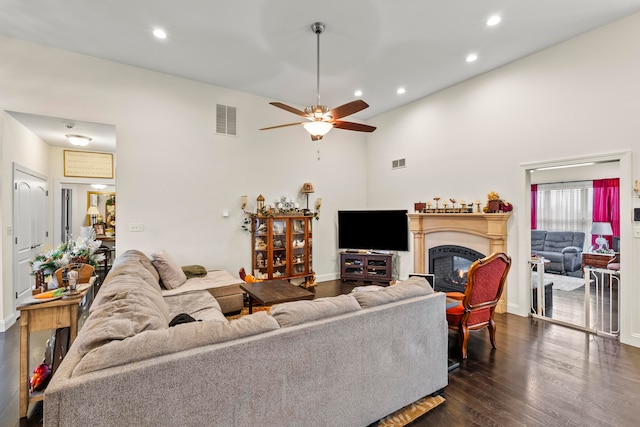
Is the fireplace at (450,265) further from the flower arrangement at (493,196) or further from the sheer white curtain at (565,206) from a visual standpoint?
the sheer white curtain at (565,206)

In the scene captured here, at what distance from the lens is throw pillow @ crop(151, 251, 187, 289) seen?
3898 mm

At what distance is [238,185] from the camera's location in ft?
17.6

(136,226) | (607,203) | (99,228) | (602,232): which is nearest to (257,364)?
(136,226)

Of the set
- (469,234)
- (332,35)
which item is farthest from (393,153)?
(332,35)

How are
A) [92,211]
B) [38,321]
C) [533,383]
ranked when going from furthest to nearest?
[92,211]
[533,383]
[38,321]

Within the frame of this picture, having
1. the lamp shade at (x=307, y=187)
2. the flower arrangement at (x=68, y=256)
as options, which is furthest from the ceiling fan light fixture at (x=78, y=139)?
the lamp shade at (x=307, y=187)

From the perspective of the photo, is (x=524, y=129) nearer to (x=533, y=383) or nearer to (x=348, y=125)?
(x=348, y=125)

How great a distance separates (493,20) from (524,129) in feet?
5.43

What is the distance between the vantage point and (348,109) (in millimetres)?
3242

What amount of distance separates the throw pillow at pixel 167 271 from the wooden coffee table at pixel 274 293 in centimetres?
89

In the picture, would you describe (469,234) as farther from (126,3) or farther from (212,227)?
(126,3)

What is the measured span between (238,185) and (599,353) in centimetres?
540

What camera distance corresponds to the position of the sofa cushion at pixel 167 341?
125cm

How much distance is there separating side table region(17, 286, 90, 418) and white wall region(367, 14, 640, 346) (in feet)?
17.3
